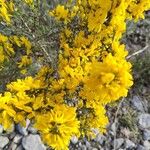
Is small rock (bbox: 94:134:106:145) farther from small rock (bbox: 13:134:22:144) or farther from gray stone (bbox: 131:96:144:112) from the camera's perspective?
small rock (bbox: 13:134:22:144)

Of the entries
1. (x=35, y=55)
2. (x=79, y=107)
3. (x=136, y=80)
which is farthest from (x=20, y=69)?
(x=136, y=80)

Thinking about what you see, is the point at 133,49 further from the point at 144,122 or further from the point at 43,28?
the point at 43,28

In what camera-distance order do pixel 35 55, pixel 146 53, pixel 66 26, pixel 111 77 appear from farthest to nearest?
pixel 146 53 → pixel 35 55 → pixel 66 26 → pixel 111 77

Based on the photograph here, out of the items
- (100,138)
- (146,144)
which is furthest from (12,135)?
(146,144)

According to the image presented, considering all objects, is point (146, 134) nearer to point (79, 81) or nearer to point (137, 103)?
point (137, 103)

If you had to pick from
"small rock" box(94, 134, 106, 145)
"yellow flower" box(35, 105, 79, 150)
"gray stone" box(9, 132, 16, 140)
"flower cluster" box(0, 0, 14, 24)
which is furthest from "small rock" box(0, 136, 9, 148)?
"yellow flower" box(35, 105, 79, 150)
